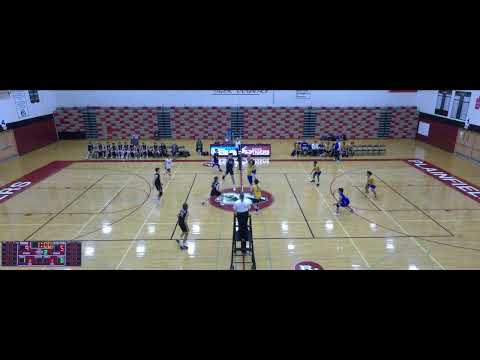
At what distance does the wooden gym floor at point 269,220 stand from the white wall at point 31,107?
4831 millimetres

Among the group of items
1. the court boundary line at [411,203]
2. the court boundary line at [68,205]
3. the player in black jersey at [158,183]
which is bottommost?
the court boundary line at [68,205]

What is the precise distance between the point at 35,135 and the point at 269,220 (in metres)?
21.6

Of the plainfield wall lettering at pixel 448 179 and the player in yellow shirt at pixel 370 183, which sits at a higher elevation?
the player in yellow shirt at pixel 370 183

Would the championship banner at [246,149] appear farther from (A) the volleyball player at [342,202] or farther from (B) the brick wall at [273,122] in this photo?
(A) the volleyball player at [342,202]

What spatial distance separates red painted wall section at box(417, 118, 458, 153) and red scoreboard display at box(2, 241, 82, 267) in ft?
→ 83.0

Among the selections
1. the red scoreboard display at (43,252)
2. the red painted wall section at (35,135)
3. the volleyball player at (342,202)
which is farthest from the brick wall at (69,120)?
the volleyball player at (342,202)

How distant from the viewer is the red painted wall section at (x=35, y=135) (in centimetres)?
2345

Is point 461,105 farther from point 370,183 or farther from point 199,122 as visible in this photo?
point 199,122

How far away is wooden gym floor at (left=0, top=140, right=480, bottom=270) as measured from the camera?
10.1 m

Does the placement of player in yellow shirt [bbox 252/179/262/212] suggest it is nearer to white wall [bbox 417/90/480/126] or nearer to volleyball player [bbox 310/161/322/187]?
volleyball player [bbox 310/161/322/187]
